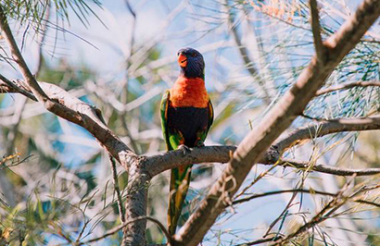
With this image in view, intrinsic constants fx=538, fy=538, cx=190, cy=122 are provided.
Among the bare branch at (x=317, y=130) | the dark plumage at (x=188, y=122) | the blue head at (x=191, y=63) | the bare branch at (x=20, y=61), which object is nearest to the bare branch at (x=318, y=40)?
the bare branch at (x=317, y=130)

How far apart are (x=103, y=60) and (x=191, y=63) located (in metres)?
2.60

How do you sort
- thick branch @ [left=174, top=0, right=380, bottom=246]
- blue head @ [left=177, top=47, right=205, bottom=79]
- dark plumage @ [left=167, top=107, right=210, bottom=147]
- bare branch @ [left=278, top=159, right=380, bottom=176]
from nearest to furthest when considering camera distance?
thick branch @ [left=174, top=0, right=380, bottom=246], bare branch @ [left=278, top=159, right=380, bottom=176], dark plumage @ [left=167, top=107, right=210, bottom=147], blue head @ [left=177, top=47, right=205, bottom=79]

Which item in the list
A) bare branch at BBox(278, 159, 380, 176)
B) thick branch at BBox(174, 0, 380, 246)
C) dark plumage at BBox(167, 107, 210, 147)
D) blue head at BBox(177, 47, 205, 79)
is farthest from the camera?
blue head at BBox(177, 47, 205, 79)

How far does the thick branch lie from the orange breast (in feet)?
5.19

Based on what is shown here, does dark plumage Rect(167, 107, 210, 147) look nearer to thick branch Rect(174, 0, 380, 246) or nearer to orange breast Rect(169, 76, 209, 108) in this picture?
orange breast Rect(169, 76, 209, 108)

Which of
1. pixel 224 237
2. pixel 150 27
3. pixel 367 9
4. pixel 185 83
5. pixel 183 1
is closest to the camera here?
pixel 367 9

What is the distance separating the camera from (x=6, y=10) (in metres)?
1.46

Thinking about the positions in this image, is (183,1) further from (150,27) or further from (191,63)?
(191,63)

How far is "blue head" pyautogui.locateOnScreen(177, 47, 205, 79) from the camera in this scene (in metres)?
2.69

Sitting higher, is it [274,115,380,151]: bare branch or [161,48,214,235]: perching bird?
[161,48,214,235]: perching bird

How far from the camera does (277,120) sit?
3.04 feet

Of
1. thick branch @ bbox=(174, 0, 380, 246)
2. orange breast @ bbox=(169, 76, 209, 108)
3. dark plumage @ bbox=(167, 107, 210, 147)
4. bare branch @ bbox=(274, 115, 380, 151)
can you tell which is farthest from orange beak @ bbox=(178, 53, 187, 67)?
thick branch @ bbox=(174, 0, 380, 246)

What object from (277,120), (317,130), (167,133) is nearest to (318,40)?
(277,120)

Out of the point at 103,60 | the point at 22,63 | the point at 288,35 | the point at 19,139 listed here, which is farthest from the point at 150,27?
the point at 22,63
